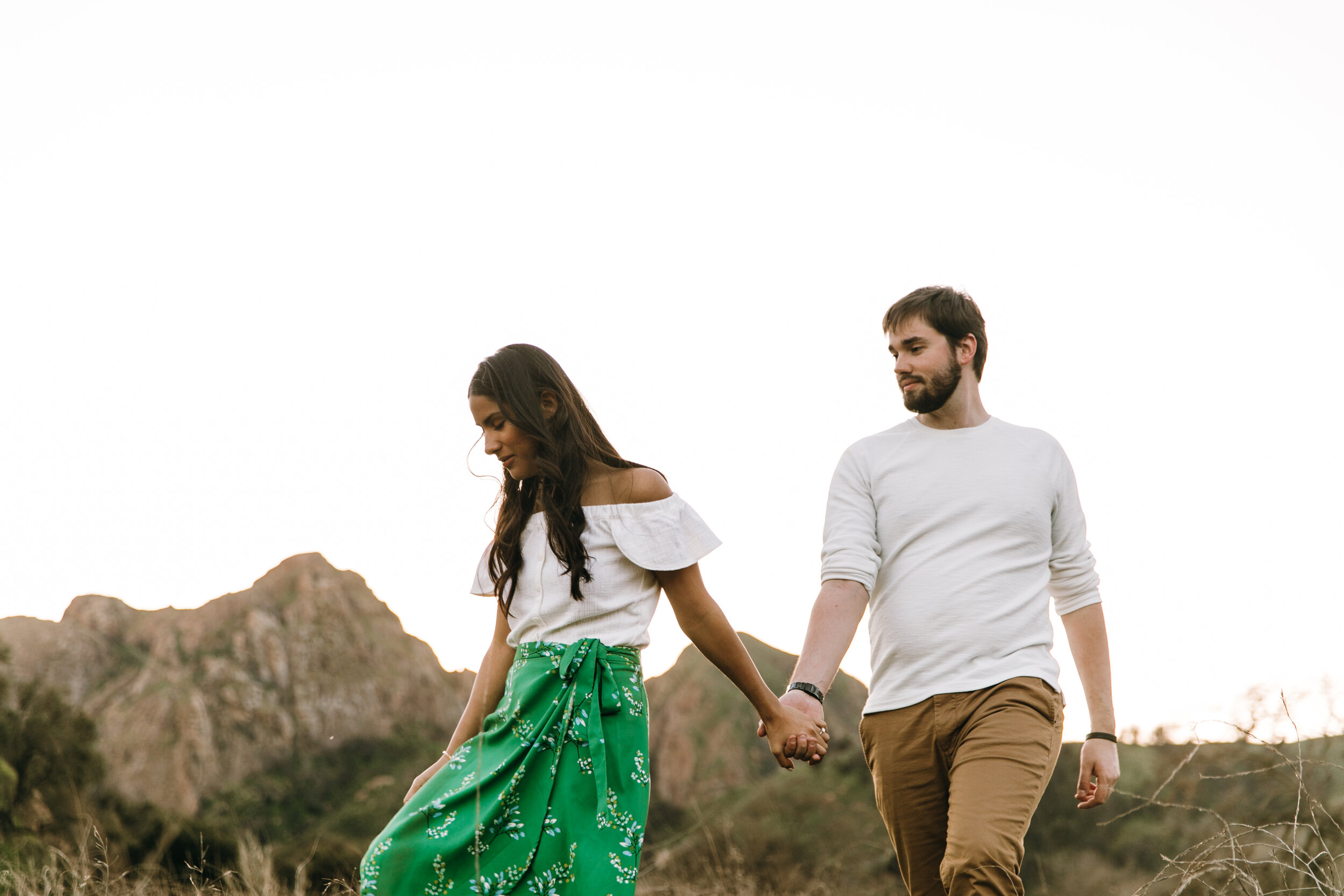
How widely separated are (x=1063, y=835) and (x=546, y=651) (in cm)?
1587

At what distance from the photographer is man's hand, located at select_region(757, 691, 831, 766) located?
9.58 ft

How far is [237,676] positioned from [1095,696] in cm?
3434

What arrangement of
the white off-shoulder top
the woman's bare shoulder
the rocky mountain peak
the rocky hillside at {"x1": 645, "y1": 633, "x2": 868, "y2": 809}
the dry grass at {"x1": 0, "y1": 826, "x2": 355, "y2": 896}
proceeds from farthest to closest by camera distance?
the rocky mountain peak < the rocky hillside at {"x1": 645, "y1": 633, "x2": 868, "y2": 809} < the dry grass at {"x1": 0, "y1": 826, "x2": 355, "y2": 896} < the woman's bare shoulder < the white off-shoulder top

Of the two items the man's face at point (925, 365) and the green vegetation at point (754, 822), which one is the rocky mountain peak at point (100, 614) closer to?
the green vegetation at point (754, 822)

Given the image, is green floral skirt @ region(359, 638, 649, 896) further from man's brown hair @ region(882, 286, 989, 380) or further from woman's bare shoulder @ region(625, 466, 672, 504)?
man's brown hair @ region(882, 286, 989, 380)

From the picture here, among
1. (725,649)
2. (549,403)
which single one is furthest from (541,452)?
(725,649)

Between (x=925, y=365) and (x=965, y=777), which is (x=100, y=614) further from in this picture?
(x=965, y=777)

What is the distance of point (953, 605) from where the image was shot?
124 inches

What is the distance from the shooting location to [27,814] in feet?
47.0

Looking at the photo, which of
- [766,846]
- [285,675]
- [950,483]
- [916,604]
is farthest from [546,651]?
[285,675]

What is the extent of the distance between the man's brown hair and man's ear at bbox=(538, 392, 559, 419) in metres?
1.11

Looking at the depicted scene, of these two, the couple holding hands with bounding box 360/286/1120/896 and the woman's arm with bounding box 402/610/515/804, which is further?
the woman's arm with bounding box 402/610/515/804

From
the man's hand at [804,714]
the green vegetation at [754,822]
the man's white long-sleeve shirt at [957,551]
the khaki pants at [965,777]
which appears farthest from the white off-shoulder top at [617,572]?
the green vegetation at [754,822]

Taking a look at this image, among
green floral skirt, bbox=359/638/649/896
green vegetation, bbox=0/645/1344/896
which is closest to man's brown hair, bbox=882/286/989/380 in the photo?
green floral skirt, bbox=359/638/649/896
